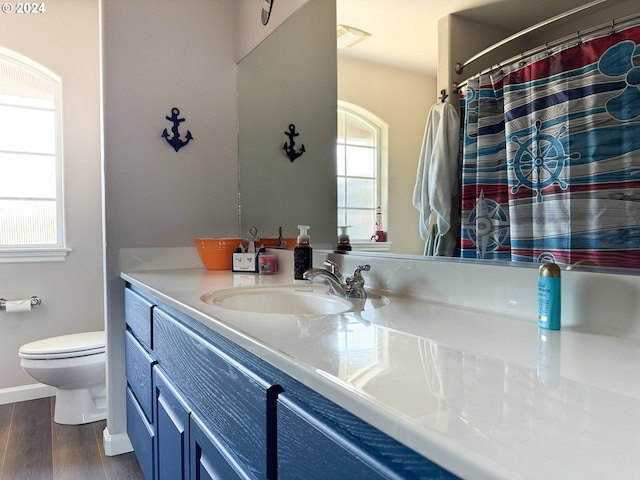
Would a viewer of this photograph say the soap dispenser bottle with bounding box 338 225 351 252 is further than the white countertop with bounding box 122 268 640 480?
Yes

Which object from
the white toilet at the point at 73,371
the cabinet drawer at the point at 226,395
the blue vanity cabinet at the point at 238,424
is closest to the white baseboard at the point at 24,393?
the white toilet at the point at 73,371

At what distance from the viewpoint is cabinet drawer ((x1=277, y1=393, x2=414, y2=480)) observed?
497 mm

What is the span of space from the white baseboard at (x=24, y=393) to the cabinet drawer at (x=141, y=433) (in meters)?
1.12

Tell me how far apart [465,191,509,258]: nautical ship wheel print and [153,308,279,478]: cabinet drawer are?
584mm

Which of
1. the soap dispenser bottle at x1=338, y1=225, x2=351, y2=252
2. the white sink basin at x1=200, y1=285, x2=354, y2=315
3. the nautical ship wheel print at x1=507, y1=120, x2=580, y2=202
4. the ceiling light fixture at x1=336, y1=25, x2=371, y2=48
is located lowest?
the white sink basin at x1=200, y1=285, x2=354, y2=315

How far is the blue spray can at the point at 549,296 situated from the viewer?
79 centimetres

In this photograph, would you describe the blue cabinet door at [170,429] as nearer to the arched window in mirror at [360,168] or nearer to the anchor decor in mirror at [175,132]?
the arched window in mirror at [360,168]

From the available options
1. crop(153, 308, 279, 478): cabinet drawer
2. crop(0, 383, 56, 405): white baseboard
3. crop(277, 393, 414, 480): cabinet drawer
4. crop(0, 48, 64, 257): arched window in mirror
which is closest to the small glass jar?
crop(153, 308, 279, 478): cabinet drawer

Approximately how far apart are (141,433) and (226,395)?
0.98m

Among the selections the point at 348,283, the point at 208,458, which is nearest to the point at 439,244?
the point at 348,283

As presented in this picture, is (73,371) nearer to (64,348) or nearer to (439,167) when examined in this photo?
(64,348)

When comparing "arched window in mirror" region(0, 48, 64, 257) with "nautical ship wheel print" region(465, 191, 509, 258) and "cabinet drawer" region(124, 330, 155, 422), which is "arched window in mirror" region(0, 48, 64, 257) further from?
"nautical ship wheel print" region(465, 191, 509, 258)

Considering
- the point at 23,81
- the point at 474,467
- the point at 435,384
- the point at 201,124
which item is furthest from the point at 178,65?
the point at 474,467

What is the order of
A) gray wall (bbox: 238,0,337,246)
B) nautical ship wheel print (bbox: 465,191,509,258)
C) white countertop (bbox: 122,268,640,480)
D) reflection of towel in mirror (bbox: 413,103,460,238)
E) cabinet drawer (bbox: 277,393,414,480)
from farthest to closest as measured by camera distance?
1. gray wall (bbox: 238,0,337,246)
2. reflection of towel in mirror (bbox: 413,103,460,238)
3. nautical ship wheel print (bbox: 465,191,509,258)
4. cabinet drawer (bbox: 277,393,414,480)
5. white countertop (bbox: 122,268,640,480)
